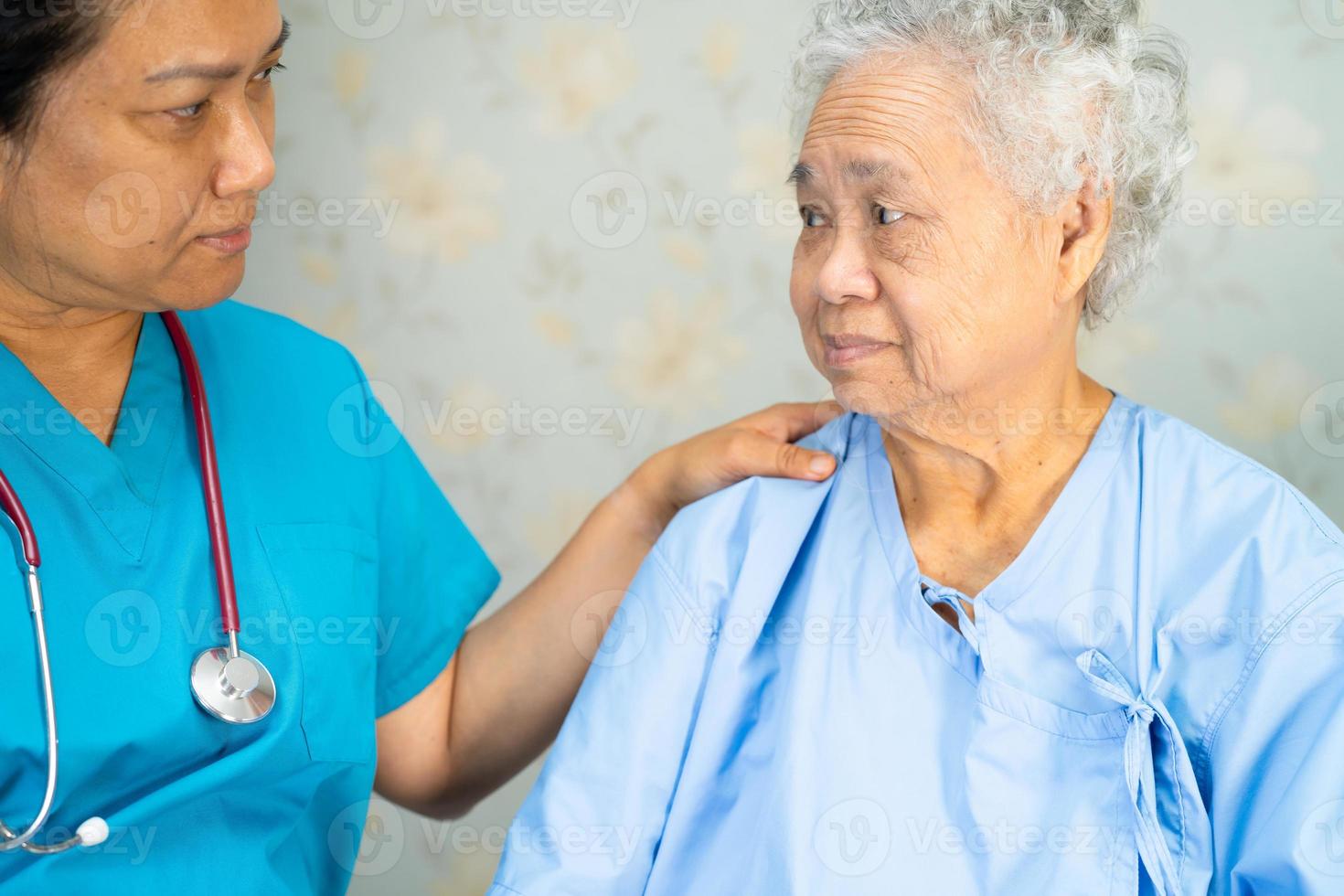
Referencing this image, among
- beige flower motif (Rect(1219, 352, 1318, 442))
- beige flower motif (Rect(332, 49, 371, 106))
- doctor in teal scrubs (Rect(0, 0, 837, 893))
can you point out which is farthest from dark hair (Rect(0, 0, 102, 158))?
beige flower motif (Rect(1219, 352, 1318, 442))

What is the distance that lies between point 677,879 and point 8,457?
74cm

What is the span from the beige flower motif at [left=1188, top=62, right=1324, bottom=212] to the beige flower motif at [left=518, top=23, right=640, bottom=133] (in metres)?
0.84

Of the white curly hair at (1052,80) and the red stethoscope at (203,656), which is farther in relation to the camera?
the white curly hair at (1052,80)

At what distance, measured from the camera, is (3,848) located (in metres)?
1.01

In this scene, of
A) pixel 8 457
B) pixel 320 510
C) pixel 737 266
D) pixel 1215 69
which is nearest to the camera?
pixel 8 457

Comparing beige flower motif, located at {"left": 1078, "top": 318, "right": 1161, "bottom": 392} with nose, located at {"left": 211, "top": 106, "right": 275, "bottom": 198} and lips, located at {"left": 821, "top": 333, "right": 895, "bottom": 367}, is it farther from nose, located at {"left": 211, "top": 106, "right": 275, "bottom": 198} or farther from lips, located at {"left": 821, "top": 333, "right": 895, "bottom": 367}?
nose, located at {"left": 211, "top": 106, "right": 275, "bottom": 198}

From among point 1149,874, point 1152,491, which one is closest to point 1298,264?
point 1152,491

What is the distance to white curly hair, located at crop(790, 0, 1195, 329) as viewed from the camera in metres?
1.16

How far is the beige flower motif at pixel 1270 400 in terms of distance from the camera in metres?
1.71

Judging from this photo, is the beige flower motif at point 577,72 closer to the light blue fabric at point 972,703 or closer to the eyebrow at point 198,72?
the light blue fabric at point 972,703

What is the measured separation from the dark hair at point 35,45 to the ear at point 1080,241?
86 centimetres

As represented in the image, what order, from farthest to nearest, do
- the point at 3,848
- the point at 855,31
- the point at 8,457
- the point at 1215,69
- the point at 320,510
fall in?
the point at 1215,69
the point at 320,510
the point at 855,31
the point at 8,457
the point at 3,848

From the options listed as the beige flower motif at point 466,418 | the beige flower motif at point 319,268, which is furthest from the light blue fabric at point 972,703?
the beige flower motif at point 319,268

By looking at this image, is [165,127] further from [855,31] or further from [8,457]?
[855,31]
